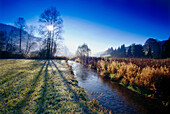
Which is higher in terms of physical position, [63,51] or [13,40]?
[63,51]

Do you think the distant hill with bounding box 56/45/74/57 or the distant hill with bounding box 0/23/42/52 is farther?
the distant hill with bounding box 56/45/74/57

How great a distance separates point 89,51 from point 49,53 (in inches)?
1631

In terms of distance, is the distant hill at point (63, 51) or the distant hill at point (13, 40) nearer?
the distant hill at point (13, 40)

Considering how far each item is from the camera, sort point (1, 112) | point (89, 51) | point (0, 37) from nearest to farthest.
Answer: point (1, 112)
point (0, 37)
point (89, 51)

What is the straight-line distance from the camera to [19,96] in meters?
3.13

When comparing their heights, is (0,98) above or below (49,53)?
below

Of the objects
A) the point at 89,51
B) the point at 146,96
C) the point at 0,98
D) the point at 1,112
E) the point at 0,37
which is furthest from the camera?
the point at 89,51

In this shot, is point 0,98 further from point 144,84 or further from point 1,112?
point 144,84

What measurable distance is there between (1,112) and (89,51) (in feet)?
194

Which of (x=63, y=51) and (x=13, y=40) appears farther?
(x=63, y=51)

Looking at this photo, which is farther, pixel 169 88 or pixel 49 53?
pixel 49 53

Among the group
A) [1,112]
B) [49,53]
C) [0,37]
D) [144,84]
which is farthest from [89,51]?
[1,112]

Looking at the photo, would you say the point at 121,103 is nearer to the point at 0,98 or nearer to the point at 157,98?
the point at 157,98

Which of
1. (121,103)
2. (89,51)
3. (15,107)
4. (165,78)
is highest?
A: (89,51)
